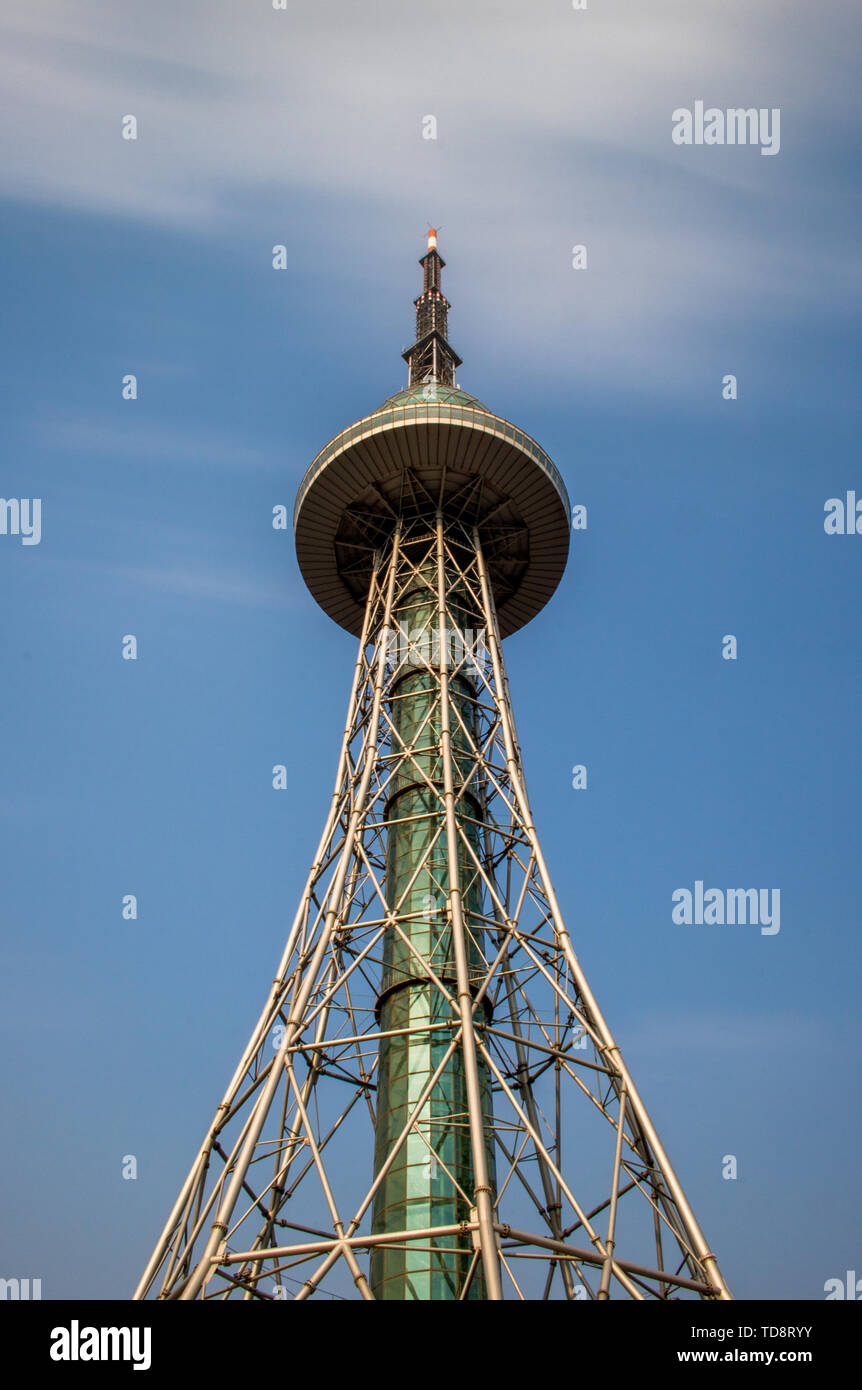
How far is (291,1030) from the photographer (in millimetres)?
29906

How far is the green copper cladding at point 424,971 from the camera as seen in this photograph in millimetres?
27688

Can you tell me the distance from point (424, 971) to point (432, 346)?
102 feet

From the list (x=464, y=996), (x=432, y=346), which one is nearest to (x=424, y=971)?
(x=464, y=996)

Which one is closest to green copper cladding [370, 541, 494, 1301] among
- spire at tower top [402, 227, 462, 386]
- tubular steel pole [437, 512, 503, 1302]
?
tubular steel pole [437, 512, 503, 1302]

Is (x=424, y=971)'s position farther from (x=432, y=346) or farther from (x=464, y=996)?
(x=432, y=346)

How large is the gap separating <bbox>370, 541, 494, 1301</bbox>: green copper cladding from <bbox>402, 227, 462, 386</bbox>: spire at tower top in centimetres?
1187

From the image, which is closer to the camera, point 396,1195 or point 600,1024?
point 396,1195

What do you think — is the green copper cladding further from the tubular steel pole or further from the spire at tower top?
the spire at tower top

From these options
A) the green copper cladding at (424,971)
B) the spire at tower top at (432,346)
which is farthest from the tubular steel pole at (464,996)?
the spire at tower top at (432,346)

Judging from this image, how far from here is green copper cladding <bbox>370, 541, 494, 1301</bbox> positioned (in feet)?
90.8

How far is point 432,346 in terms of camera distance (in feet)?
169

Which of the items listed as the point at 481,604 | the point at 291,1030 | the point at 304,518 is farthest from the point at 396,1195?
the point at 304,518
